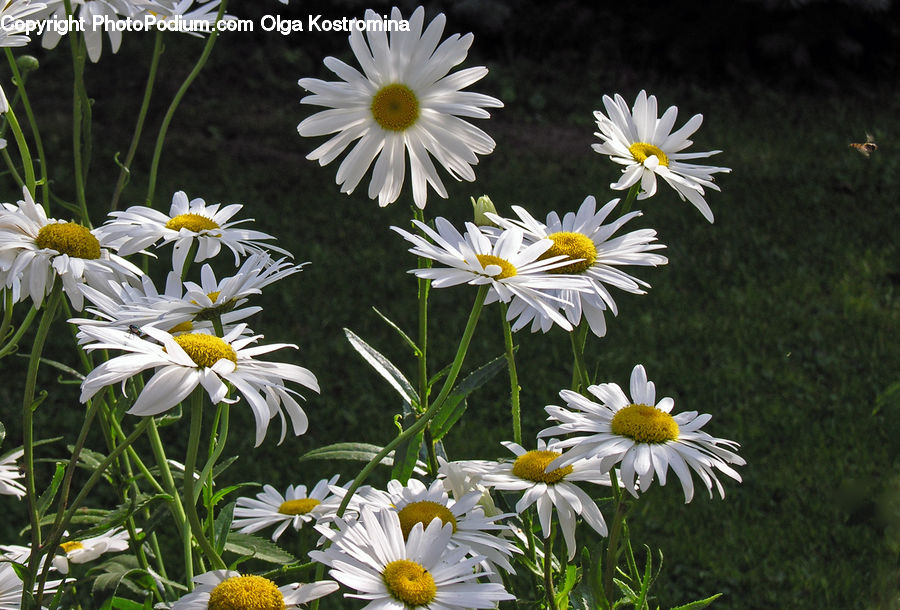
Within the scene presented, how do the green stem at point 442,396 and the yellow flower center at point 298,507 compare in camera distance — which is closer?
the green stem at point 442,396

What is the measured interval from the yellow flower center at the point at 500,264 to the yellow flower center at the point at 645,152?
31 cm

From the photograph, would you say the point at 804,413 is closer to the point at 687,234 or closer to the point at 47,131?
the point at 687,234

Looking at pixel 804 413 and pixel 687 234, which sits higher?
pixel 687 234

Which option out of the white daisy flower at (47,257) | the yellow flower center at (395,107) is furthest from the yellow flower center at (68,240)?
the yellow flower center at (395,107)

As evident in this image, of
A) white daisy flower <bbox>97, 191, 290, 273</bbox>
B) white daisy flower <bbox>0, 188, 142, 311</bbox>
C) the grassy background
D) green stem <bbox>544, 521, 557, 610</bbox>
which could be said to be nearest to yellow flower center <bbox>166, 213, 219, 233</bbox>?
white daisy flower <bbox>97, 191, 290, 273</bbox>

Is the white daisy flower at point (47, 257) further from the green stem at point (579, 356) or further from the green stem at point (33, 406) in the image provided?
the green stem at point (579, 356)

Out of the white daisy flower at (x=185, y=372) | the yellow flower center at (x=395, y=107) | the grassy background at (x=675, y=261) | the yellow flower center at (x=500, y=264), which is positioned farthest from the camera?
the grassy background at (x=675, y=261)

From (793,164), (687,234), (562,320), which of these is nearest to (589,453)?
(562,320)

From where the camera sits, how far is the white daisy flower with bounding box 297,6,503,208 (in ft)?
2.93

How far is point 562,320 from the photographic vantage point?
2.44ft

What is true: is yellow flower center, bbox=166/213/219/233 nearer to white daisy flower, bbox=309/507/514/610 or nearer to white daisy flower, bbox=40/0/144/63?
white daisy flower, bbox=40/0/144/63

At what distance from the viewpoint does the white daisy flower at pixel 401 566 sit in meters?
Result: 0.72

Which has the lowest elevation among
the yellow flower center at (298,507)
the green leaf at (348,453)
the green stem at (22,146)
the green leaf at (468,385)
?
the yellow flower center at (298,507)

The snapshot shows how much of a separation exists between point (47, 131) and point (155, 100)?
0.55 m
